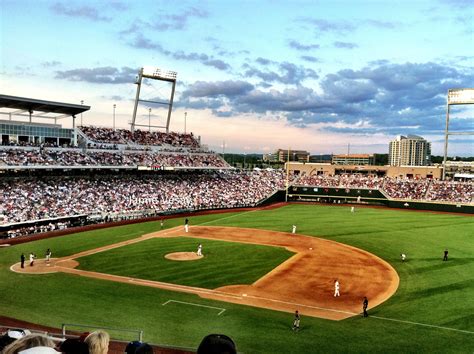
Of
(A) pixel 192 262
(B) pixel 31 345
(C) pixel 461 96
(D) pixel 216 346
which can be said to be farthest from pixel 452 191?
(B) pixel 31 345

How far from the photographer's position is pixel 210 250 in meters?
32.4

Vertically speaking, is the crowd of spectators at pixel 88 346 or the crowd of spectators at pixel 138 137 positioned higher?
the crowd of spectators at pixel 138 137

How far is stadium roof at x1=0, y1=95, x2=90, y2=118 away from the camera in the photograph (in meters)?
45.7

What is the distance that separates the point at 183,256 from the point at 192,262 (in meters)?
1.83

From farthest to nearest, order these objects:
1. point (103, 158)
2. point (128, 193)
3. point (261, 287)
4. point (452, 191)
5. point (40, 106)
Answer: point (452, 191)
point (103, 158)
point (128, 193)
point (40, 106)
point (261, 287)

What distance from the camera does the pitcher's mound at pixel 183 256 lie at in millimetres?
29548

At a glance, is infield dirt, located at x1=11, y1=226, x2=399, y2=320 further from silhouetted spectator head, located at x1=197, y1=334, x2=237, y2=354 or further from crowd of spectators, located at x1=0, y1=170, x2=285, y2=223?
silhouetted spectator head, located at x1=197, y1=334, x2=237, y2=354

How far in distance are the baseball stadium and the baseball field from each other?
11cm

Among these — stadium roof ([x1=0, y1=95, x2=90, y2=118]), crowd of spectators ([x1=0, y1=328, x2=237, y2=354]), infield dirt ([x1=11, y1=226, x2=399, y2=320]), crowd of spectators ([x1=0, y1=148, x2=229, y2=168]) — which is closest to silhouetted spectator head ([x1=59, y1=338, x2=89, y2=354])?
crowd of spectators ([x1=0, y1=328, x2=237, y2=354])

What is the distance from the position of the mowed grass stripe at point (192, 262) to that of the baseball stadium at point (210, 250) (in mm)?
157

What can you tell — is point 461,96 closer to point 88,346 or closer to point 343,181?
point 343,181

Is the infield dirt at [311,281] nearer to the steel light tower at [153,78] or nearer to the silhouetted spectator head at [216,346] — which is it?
the silhouetted spectator head at [216,346]

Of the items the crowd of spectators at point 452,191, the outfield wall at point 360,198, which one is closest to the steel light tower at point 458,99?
the crowd of spectators at point 452,191

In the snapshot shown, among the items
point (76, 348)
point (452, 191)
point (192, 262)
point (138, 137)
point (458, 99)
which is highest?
point (458, 99)
